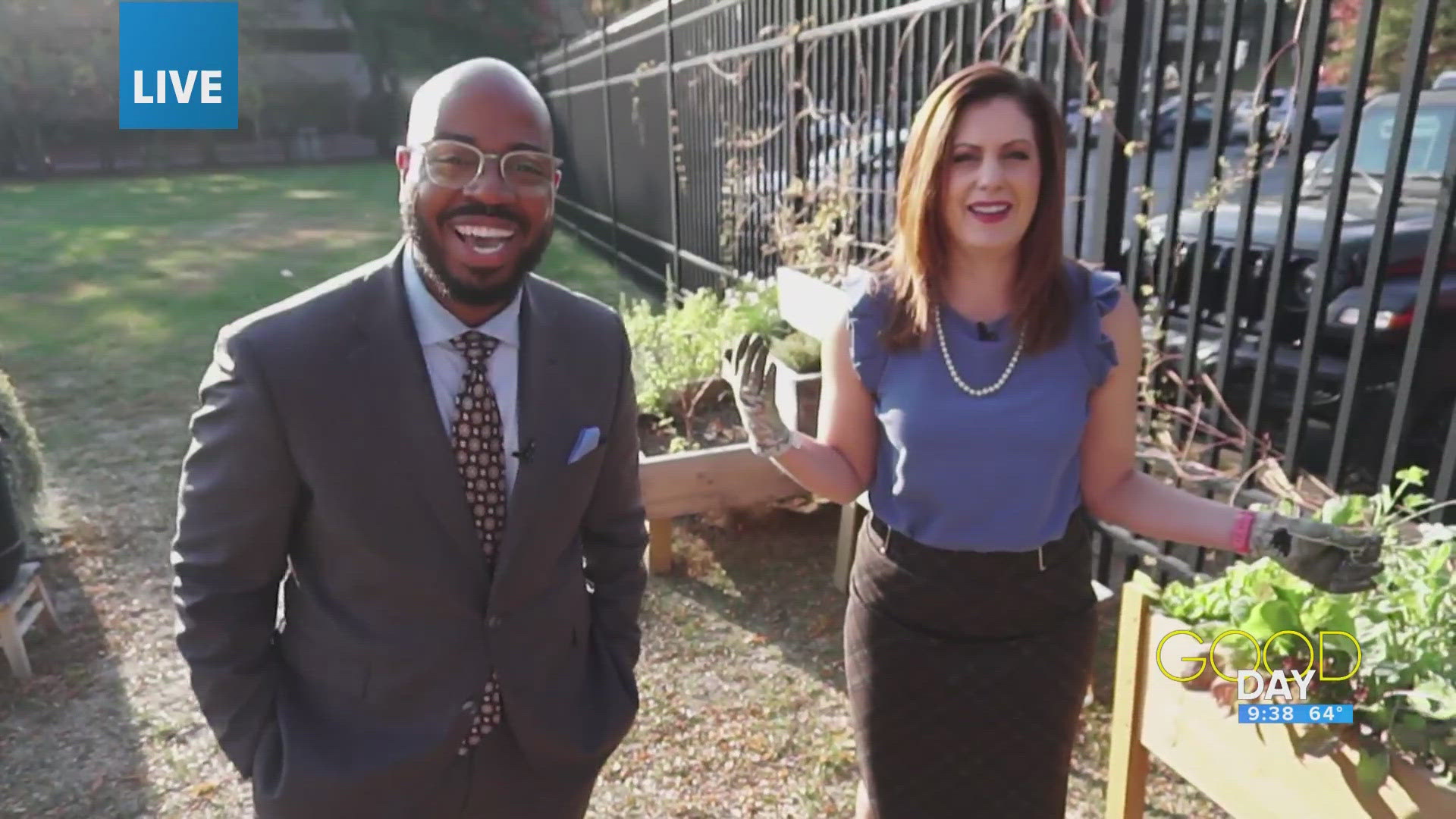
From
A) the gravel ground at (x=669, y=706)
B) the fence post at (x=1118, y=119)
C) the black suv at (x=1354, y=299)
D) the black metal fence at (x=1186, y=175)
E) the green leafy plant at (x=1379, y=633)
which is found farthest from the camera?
the black suv at (x=1354, y=299)

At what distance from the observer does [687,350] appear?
527cm

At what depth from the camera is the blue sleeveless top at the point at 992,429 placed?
198 cm

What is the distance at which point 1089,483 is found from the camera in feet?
6.94

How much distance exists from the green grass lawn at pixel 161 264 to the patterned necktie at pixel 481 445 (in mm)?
Answer: 6606

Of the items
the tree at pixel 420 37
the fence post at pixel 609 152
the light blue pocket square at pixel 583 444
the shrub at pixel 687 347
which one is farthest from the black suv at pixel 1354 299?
the tree at pixel 420 37

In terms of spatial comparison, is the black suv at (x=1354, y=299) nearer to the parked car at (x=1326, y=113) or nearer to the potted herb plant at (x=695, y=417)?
the potted herb plant at (x=695, y=417)

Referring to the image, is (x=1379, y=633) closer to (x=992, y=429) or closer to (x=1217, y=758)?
(x=1217, y=758)

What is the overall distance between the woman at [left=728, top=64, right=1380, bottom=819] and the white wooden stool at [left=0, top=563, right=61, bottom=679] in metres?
3.02

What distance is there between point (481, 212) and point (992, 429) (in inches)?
40.1

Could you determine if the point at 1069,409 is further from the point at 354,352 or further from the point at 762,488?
the point at 762,488

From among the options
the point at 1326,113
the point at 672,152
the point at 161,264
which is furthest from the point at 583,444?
the point at 1326,113

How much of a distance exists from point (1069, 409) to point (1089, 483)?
21 cm

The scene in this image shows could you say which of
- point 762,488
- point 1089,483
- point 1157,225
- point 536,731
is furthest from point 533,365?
point 1157,225

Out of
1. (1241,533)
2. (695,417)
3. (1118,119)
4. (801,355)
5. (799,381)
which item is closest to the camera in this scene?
(1241,533)
